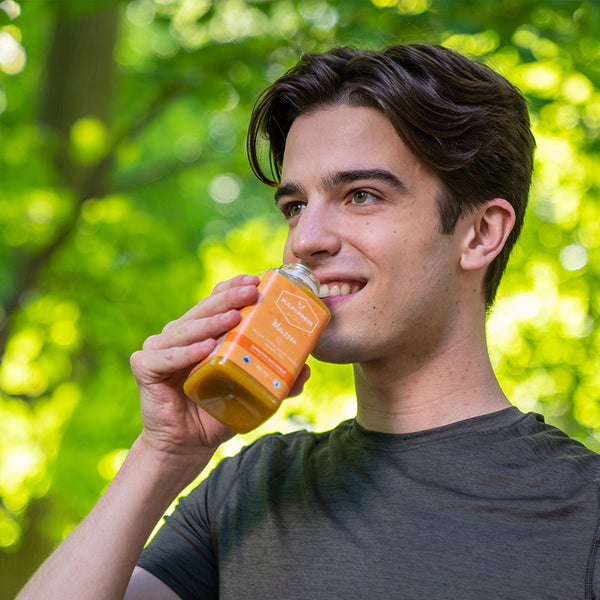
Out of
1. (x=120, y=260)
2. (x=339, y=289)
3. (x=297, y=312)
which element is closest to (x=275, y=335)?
(x=297, y=312)

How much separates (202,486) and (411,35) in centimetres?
216

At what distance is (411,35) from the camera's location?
324 cm

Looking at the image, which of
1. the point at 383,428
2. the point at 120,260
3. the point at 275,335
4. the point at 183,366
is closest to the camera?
the point at 275,335

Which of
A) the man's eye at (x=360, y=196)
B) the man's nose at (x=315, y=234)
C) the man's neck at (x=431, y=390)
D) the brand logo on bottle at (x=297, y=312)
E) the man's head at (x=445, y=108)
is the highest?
the man's head at (x=445, y=108)

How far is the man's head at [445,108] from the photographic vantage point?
1.88 meters

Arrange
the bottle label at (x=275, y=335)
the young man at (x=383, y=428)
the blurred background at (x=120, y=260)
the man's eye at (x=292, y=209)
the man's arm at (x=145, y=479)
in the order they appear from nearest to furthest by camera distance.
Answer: the bottle label at (x=275, y=335) < the young man at (x=383, y=428) < the man's arm at (x=145, y=479) < the man's eye at (x=292, y=209) < the blurred background at (x=120, y=260)

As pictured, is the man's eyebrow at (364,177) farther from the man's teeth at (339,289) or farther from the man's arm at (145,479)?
the man's arm at (145,479)

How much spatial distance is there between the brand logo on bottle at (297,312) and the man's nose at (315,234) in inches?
9.9

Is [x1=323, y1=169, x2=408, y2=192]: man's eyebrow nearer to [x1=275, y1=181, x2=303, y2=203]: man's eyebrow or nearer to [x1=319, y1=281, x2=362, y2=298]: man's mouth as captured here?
[x1=275, y1=181, x2=303, y2=203]: man's eyebrow

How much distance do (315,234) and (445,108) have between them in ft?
1.62

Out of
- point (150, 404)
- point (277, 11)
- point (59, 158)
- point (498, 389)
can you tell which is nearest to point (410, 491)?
point (498, 389)

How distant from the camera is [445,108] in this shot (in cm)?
191

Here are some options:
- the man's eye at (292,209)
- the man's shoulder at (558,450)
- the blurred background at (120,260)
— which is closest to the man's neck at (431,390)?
the man's shoulder at (558,450)

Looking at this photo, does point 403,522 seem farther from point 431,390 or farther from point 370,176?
point 370,176
